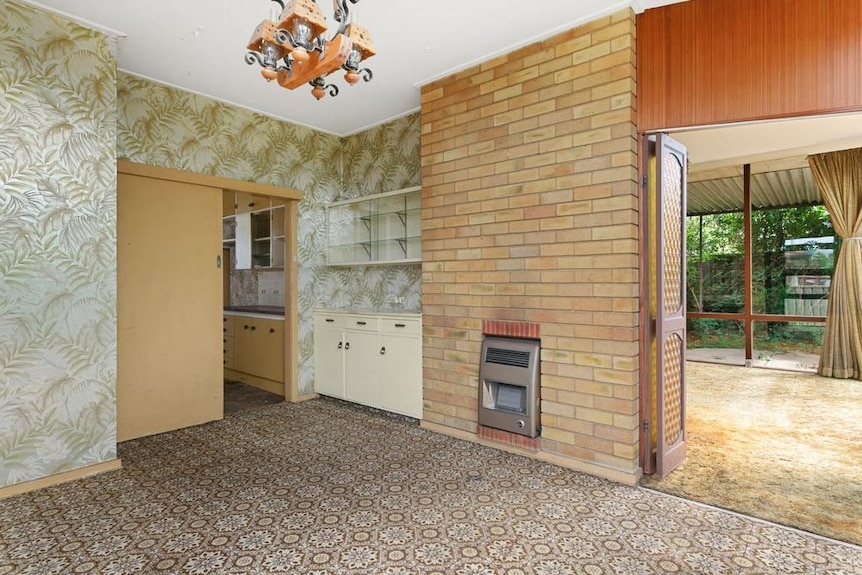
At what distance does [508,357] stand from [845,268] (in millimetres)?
5378

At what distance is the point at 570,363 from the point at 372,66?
2.68 m

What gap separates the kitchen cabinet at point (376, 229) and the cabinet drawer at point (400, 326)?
574mm

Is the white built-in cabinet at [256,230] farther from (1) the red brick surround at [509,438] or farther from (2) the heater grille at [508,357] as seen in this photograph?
(1) the red brick surround at [509,438]

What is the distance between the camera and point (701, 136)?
4734 mm

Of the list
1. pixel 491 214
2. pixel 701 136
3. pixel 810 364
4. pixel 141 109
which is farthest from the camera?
pixel 810 364

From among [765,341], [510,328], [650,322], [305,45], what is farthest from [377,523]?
[765,341]

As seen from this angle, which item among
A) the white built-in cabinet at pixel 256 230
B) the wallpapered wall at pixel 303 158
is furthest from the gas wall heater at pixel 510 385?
the white built-in cabinet at pixel 256 230

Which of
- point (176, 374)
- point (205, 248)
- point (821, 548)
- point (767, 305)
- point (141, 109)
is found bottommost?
point (821, 548)

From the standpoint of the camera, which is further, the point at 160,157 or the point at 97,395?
the point at 160,157

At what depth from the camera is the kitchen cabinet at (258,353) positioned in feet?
16.6

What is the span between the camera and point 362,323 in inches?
173

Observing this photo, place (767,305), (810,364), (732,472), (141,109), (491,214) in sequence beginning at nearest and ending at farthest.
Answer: (732,472)
(491,214)
(141,109)
(810,364)
(767,305)

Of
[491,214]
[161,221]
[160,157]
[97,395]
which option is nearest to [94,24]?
[160,157]

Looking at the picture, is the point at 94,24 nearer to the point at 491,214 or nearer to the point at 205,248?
the point at 205,248
